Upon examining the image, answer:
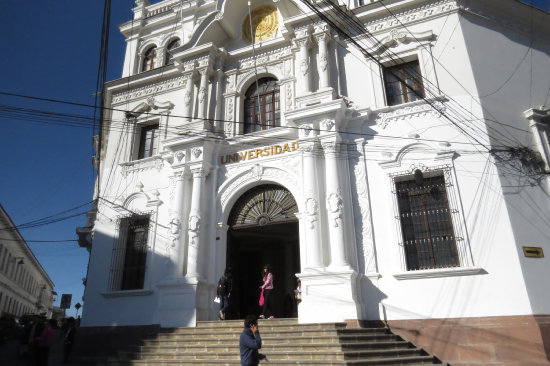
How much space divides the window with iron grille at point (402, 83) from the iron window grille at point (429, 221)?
2.53 meters

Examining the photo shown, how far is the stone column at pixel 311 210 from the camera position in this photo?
999 centimetres

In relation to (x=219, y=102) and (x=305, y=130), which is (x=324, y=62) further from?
(x=219, y=102)

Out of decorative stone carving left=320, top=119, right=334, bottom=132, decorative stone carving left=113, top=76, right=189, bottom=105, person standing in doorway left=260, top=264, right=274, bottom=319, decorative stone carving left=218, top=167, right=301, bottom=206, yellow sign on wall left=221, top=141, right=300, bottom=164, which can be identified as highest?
decorative stone carving left=113, top=76, right=189, bottom=105

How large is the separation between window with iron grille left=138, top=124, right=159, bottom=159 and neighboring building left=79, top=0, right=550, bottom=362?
0.27 ft

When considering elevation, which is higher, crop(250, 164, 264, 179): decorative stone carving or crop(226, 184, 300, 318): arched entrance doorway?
crop(250, 164, 264, 179): decorative stone carving

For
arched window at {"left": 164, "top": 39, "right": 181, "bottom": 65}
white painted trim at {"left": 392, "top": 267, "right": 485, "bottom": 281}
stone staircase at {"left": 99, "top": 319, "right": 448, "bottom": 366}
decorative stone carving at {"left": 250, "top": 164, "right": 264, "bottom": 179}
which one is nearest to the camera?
stone staircase at {"left": 99, "top": 319, "right": 448, "bottom": 366}

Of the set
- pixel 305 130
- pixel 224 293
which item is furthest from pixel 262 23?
pixel 224 293

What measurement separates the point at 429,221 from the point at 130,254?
9185 mm

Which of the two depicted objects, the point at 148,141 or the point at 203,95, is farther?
the point at 148,141

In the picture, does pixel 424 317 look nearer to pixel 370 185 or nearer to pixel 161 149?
pixel 370 185

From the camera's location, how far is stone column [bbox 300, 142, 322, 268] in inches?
393

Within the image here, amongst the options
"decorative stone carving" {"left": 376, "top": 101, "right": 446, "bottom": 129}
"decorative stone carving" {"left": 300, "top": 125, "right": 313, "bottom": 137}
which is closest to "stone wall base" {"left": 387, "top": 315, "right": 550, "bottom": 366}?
"decorative stone carving" {"left": 376, "top": 101, "right": 446, "bottom": 129}

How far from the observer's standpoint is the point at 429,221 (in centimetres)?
985

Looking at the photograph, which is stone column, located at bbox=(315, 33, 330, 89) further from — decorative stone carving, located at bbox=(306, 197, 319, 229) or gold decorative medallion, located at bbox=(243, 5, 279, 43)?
decorative stone carving, located at bbox=(306, 197, 319, 229)
